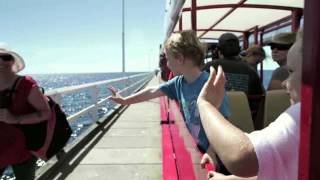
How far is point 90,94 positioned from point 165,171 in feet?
20.1

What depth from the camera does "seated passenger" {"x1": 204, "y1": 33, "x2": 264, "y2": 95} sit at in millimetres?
4238

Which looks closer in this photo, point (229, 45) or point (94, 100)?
point (229, 45)

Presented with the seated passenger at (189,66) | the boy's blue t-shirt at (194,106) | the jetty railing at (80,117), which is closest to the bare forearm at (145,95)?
the boy's blue t-shirt at (194,106)

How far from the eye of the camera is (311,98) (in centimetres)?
82

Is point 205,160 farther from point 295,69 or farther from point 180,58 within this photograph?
point 295,69

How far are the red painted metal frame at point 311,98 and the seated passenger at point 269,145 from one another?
1.10 ft

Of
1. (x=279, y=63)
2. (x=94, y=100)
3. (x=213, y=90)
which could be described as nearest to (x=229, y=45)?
(x=279, y=63)

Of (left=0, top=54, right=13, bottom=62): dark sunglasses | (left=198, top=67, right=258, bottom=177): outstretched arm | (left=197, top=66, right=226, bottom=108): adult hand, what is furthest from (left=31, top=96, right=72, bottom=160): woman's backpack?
(left=198, top=67, right=258, bottom=177): outstretched arm

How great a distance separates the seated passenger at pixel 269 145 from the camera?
1.21 metres

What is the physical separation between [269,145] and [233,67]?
9.98 ft

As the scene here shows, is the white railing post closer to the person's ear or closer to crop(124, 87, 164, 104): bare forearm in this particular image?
crop(124, 87, 164, 104): bare forearm

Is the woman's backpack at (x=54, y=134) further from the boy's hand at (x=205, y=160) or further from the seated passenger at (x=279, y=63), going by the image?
the seated passenger at (x=279, y=63)

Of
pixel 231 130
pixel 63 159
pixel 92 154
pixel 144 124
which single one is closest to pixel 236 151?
pixel 231 130

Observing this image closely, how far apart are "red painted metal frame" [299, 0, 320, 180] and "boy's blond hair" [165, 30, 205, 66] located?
1.99 m
